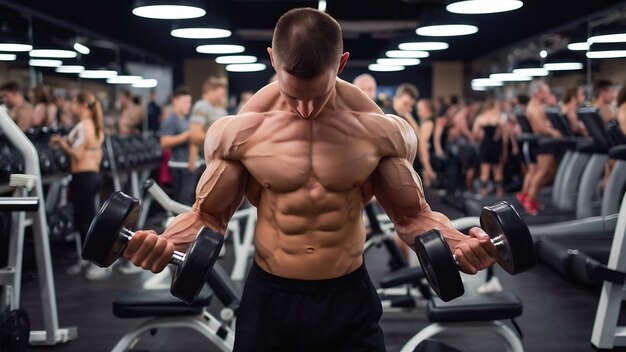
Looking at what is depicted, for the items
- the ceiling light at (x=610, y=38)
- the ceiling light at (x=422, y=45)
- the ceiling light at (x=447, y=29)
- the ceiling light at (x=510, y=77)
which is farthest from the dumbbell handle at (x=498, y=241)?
the ceiling light at (x=510, y=77)

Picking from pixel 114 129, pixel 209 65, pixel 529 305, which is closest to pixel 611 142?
pixel 529 305

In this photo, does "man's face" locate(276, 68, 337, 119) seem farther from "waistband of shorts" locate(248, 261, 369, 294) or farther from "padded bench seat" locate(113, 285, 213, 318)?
"padded bench seat" locate(113, 285, 213, 318)

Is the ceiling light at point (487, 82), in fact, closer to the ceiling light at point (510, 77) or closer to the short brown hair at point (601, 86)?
the ceiling light at point (510, 77)

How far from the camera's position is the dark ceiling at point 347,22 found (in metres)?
8.48

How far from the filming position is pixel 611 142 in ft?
17.6

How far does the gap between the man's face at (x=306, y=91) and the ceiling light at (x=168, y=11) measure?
255cm

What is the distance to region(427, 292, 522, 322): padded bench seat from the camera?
2869mm

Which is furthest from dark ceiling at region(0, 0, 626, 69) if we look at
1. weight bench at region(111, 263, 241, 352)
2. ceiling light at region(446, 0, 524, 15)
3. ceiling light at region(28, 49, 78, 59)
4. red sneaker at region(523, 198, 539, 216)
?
weight bench at region(111, 263, 241, 352)

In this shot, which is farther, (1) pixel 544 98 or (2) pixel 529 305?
(1) pixel 544 98

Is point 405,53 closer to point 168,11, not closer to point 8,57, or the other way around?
point 8,57

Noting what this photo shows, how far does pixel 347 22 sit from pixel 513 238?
15.5 metres

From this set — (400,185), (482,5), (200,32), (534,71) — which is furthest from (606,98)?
(400,185)

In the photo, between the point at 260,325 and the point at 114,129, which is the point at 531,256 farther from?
the point at 114,129

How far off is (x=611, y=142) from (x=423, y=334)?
122 inches
